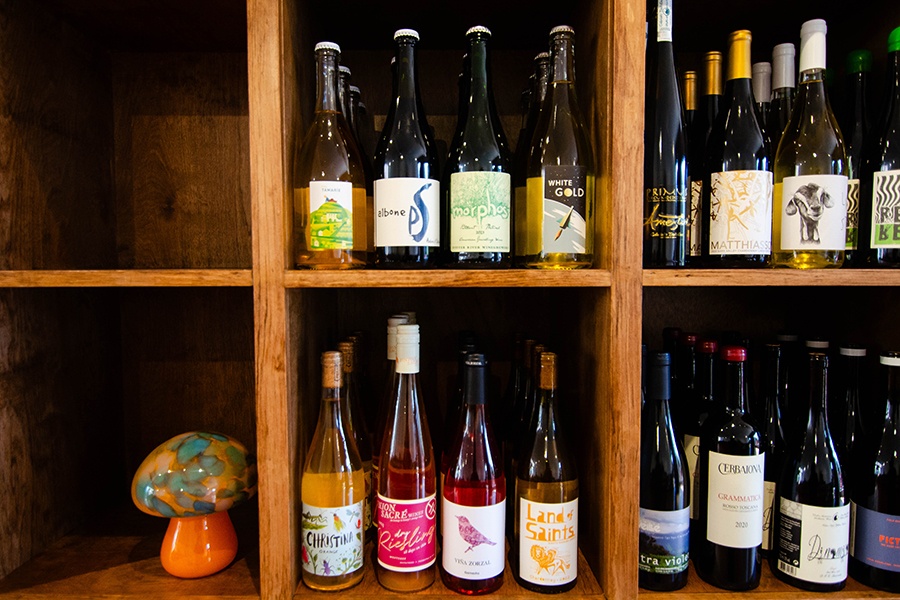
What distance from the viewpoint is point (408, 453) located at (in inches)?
36.0

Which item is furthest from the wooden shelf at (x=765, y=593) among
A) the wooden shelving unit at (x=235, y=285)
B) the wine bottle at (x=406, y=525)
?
the wine bottle at (x=406, y=525)

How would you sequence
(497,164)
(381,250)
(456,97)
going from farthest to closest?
1. (456,97)
2. (497,164)
3. (381,250)

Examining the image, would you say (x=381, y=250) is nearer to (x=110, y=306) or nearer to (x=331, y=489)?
(x=331, y=489)

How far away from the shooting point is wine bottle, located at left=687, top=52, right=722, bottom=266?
886mm

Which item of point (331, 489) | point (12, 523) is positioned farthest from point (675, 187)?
point (12, 523)

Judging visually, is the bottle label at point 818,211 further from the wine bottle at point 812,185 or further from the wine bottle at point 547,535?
the wine bottle at point 547,535

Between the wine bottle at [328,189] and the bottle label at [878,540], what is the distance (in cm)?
91

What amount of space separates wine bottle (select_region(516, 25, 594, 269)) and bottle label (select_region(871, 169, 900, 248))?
453 millimetres

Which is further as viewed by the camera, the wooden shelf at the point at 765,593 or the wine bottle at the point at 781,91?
the wine bottle at the point at 781,91

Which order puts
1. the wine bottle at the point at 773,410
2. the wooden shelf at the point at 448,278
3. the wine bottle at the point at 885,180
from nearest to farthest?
the wooden shelf at the point at 448,278 < the wine bottle at the point at 885,180 < the wine bottle at the point at 773,410

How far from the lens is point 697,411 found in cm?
99

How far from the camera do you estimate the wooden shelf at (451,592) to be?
2.59 ft

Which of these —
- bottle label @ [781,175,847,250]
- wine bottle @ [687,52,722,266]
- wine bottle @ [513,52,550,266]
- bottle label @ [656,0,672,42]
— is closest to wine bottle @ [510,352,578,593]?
wine bottle @ [513,52,550,266]

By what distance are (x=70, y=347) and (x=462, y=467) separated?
0.77m
